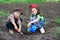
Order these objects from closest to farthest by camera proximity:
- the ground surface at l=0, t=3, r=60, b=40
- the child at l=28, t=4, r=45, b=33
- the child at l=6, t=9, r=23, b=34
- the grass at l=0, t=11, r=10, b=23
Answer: the ground surface at l=0, t=3, r=60, b=40 < the child at l=6, t=9, r=23, b=34 < the child at l=28, t=4, r=45, b=33 < the grass at l=0, t=11, r=10, b=23

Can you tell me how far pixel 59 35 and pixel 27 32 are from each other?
0.81m

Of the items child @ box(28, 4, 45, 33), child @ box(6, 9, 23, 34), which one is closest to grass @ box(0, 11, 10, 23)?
child @ box(6, 9, 23, 34)

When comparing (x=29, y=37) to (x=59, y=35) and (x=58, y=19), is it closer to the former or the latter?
(x=59, y=35)

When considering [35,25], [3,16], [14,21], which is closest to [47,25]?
[35,25]

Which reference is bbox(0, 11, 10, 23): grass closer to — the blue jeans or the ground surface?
the ground surface

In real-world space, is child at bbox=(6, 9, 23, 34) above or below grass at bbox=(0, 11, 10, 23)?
above

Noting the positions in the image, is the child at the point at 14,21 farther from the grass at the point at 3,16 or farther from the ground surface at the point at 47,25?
the grass at the point at 3,16

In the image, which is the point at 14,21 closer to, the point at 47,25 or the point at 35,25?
the point at 35,25

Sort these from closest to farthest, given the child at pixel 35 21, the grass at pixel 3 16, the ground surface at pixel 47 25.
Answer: the ground surface at pixel 47 25, the child at pixel 35 21, the grass at pixel 3 16

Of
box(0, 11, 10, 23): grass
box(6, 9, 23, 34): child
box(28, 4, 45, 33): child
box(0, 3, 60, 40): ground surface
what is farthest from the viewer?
box(0, 11, 10, 23): grass

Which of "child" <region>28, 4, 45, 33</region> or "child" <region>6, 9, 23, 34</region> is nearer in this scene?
"child" <region>6, 9, 23, 34</region>

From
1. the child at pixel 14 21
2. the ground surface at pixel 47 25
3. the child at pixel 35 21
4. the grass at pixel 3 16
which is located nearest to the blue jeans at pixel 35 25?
the child at pixel 35 21

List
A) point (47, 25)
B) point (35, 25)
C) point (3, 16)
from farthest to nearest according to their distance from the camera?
1. point (3, 16)
2. point (47, 25)
3. point (35, 25)

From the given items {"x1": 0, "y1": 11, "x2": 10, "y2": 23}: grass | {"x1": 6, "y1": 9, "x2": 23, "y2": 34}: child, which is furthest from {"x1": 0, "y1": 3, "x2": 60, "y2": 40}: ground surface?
{"x1": 6, "y1": 9, "x2": 23, "y2": 34}: child
